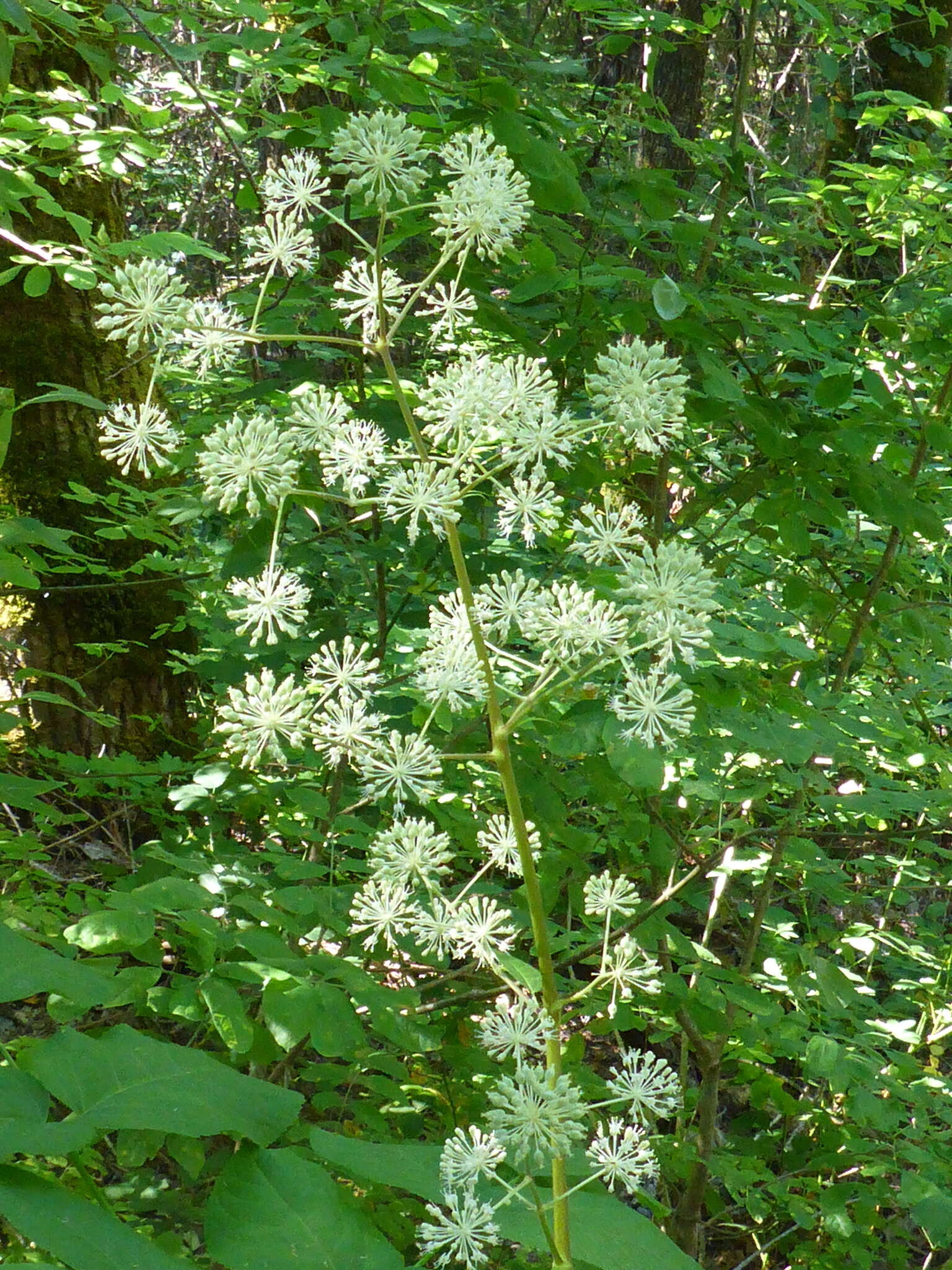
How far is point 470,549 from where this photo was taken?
7.97 feet

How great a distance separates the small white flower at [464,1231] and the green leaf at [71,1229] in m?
0.28

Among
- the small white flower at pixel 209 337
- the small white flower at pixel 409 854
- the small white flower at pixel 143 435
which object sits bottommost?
the small white flower at pixel 409 854

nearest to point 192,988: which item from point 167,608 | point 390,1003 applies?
point 390,1003

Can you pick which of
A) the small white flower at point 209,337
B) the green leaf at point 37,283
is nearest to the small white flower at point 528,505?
the small white flower at point 209,337

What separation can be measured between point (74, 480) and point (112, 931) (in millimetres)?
2400

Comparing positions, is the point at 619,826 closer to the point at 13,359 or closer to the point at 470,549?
the point at 470,549

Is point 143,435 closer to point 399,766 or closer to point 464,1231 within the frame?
point 399,766

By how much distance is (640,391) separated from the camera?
114 cm

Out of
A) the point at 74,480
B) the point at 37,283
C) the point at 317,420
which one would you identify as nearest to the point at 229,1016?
the point at 317,420

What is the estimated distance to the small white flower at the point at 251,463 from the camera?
107 cm

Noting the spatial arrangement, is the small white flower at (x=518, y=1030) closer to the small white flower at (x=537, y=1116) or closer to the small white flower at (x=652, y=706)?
the small white flower at (x=537, y=1116)

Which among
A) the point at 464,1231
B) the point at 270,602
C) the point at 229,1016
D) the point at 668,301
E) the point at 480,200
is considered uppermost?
the point at 480,200

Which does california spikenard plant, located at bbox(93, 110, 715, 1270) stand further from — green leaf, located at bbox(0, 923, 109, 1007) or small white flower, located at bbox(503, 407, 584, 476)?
green leaf, located at bbox(0, 923, 109, 1007)

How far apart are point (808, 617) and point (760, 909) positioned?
831 mm
